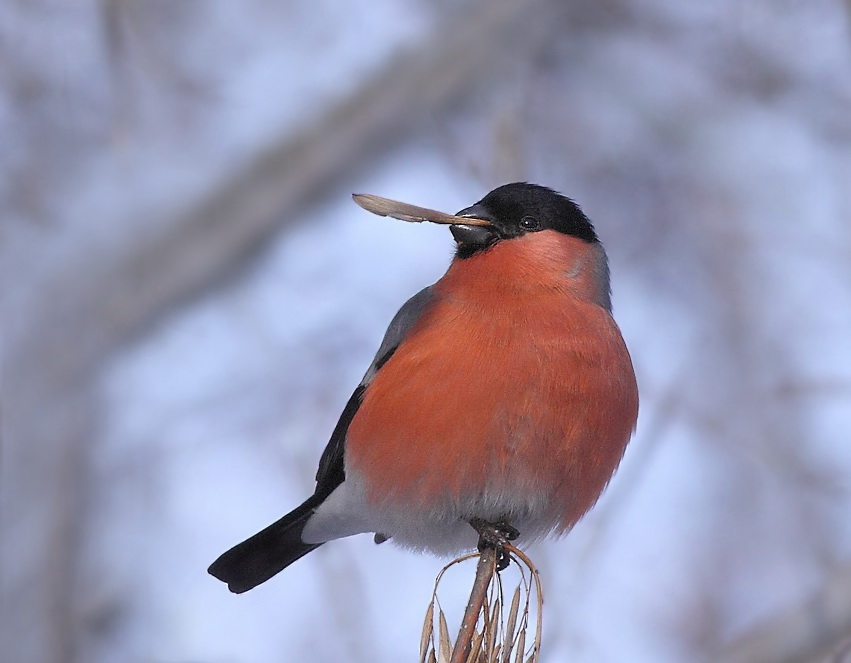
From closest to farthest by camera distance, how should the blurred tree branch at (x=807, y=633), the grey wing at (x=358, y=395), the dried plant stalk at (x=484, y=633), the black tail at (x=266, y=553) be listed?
the dried plant stalk at (x=484, y=633)
the blurred tree branch at (x=807, y=633)
the grey wing at (x=358, y=395)
the black tail at (x=266, y=553)

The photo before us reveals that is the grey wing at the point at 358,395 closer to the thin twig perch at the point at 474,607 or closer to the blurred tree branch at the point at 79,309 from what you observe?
the blurred tree branch at the point at 79,309

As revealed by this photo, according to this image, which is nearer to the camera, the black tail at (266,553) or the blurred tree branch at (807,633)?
the blurred tree branch at (807,633)

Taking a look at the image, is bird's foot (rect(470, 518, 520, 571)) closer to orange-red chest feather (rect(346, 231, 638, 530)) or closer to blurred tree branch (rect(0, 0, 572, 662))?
orange-red chest feather (rect(346, 231, 638, 530))

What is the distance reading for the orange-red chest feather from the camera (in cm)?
282

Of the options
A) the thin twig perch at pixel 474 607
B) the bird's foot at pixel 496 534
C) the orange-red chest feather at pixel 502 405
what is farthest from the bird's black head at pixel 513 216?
the thin twig perch at pixel 474 607

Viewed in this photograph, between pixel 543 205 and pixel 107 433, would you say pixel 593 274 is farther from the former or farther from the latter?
pixel 107 433

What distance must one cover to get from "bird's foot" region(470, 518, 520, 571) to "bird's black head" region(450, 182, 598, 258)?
2.75ft

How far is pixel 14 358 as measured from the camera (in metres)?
3.73

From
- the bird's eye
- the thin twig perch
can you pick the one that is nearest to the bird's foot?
the thin twig perch

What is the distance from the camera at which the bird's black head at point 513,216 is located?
328 cm

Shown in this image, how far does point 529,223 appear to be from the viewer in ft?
10.9

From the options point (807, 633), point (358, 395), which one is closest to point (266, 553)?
point (358, 395)

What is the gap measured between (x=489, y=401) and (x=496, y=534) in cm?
43

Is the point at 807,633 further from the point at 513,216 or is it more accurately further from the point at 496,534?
the point at 513,216
